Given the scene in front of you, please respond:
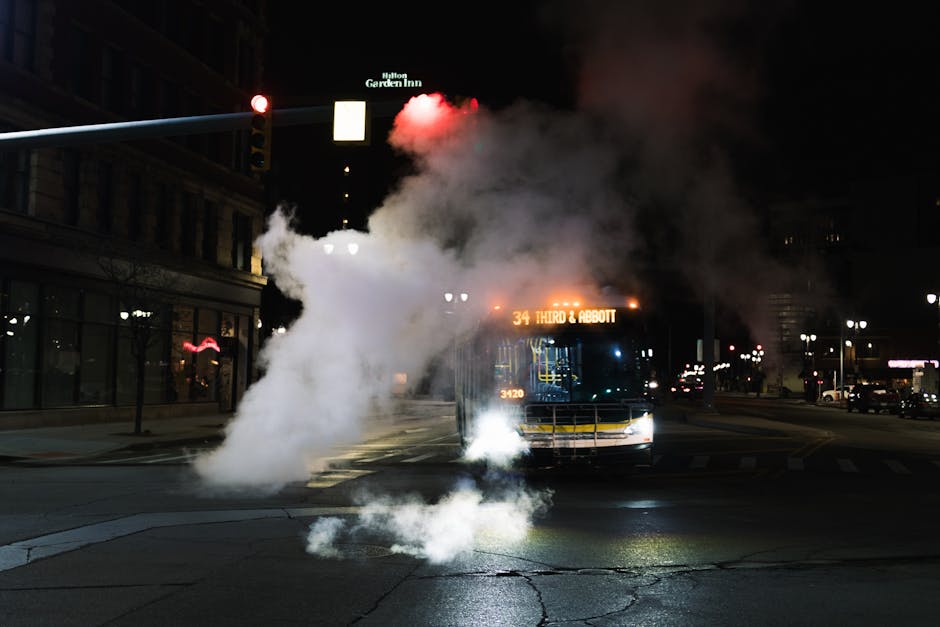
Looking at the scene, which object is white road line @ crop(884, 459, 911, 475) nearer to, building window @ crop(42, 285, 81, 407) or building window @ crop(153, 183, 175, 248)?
building window @ crop(42, 285, 81, 407)

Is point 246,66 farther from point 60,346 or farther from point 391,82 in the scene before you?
point 60,346

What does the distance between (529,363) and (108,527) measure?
7.46 m

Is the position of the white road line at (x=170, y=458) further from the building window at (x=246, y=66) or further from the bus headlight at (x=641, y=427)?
the building window at (x=246, y=66)

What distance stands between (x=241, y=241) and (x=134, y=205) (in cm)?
901

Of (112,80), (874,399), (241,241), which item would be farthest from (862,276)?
(112,80)

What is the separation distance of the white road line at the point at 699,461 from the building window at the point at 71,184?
21.6 metres

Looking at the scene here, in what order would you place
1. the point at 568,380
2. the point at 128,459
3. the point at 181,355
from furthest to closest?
the point at 181,355 < the point at 128,459 < the point at 568,380

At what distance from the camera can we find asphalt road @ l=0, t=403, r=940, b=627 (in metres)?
7.06

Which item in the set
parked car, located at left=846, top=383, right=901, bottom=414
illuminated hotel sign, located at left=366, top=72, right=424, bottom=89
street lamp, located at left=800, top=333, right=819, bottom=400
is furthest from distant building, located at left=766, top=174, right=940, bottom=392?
illuminated hotel sign, located at left=366, top=72, right=424, bottom=89

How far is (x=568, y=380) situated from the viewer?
15.4 metres

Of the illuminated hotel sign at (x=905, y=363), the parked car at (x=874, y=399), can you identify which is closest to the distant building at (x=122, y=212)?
the parked car at (x=874, y=399)

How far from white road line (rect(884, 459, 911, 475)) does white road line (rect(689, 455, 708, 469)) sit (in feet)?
12.7

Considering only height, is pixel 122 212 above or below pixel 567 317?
above

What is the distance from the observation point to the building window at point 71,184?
1155 inches
